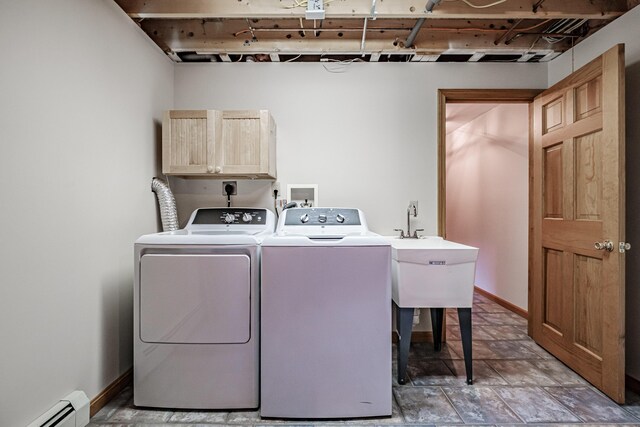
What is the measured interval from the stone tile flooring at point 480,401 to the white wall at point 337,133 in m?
1.13

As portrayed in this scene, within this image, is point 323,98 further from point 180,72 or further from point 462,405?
point 462,405

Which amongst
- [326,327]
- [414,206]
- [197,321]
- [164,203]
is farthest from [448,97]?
[197,321]

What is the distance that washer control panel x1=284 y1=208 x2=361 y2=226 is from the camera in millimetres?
2457

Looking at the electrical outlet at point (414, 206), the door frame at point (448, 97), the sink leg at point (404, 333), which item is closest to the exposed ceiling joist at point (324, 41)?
the door frame at point (448, 97)

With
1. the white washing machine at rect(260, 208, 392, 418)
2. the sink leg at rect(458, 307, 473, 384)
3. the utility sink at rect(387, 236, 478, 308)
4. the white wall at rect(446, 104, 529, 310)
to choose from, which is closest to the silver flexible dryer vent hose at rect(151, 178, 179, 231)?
the white washing machine at rect(260, 208, 392, 418)

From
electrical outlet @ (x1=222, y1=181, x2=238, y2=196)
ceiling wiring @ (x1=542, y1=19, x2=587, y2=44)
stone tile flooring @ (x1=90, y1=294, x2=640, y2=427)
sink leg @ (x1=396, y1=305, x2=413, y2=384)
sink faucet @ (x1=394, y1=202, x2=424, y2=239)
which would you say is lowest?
stone tile flooring @ (x1=90, y1=294, x2=640, y2=427)

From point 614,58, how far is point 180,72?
316 cm

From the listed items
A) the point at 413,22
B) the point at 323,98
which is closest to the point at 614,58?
the point at 413,22

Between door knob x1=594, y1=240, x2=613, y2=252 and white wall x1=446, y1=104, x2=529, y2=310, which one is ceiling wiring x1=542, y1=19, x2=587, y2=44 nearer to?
white wall x1=446, y1=104, x2=529, y2=310

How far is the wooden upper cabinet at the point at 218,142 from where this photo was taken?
2502 millimetres

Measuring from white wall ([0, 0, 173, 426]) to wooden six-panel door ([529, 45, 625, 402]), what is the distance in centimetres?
304

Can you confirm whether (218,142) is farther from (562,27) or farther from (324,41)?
(562,27)

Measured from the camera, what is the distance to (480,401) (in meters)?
2.03

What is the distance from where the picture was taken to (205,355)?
6.25 ft
